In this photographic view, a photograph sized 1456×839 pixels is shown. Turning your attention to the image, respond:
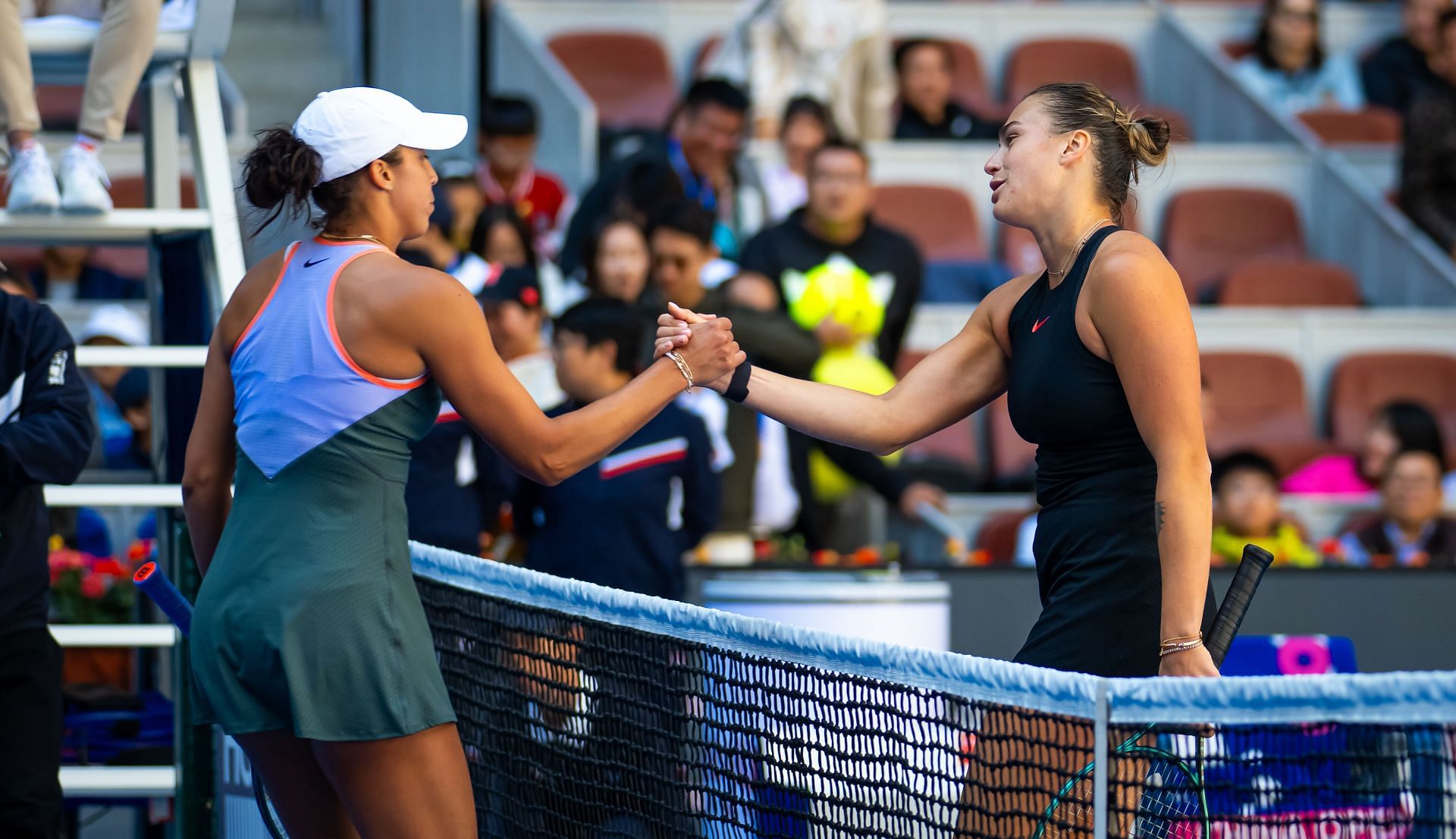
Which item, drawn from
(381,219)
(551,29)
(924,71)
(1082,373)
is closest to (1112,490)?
(1082,373)

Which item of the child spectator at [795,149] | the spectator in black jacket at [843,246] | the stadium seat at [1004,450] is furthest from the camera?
the child spectator at [795,149]

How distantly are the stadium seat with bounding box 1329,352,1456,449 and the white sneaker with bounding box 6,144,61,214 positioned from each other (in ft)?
21.7

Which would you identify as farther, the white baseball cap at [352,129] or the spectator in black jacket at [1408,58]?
the spectator in black jacket at [1408,58]

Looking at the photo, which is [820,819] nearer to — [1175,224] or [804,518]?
[804,518]


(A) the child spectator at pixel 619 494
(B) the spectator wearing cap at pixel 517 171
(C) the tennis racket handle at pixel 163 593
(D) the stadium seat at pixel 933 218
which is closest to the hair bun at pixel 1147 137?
(C) the tennis racket handle at pixel 163 593

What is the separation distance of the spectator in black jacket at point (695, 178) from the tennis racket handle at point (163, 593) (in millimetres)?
4586

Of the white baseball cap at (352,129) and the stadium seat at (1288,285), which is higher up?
the white baseball cap at (352,129)

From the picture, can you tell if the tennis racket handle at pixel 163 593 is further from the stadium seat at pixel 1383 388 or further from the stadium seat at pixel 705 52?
the stadium seat at pixel 705 52

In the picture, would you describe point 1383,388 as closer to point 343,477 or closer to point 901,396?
point 901,396

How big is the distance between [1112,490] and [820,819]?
2.41 feet

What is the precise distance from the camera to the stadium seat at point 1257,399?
30.5 feet

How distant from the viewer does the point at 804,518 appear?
732 cm

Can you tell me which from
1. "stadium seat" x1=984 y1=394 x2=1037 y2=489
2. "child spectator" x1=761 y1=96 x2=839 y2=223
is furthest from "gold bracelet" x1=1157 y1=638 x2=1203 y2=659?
"child spectator" x1=761 y1=96 x2=839 y2=223

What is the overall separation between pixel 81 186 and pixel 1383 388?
679 cm
